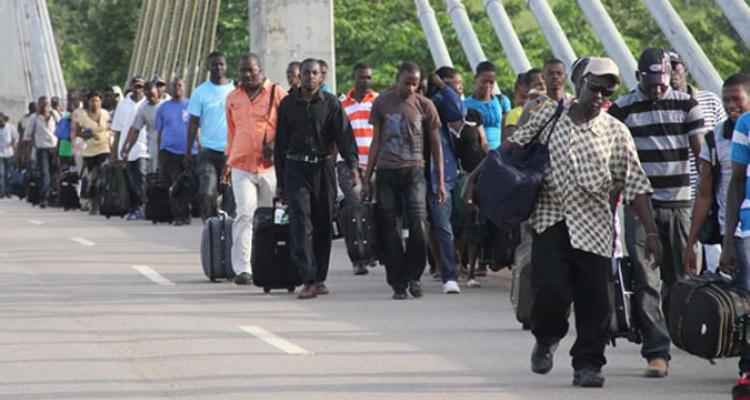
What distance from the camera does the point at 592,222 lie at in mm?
11484

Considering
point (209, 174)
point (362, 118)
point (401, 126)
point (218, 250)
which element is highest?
point (362, 118)

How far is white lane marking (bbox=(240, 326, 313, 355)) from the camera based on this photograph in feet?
43.8

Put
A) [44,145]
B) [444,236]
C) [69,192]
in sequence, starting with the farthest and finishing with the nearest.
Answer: [44,145], [69,192], [444,236]

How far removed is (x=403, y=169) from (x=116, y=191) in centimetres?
1316

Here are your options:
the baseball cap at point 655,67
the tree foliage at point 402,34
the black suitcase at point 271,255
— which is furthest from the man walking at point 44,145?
the baseball cap at point 655,67

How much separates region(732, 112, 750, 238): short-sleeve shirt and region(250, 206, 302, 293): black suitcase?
6309mm

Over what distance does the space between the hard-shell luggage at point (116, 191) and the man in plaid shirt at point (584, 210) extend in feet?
60.1

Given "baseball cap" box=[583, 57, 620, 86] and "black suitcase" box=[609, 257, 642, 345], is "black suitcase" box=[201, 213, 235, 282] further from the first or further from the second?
"baseball cap" box=[583, 57, 620, 86]

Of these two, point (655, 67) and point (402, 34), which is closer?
point (655, 67)

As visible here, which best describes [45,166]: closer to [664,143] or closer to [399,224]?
[399,224]

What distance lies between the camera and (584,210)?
1150 centimetres

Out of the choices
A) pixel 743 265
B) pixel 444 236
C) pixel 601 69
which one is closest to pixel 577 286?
pixel 743 265

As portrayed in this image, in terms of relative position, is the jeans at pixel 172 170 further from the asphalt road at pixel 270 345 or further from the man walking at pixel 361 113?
the man walking at pixel 361 113

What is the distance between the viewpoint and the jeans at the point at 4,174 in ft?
146
